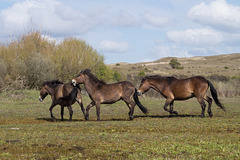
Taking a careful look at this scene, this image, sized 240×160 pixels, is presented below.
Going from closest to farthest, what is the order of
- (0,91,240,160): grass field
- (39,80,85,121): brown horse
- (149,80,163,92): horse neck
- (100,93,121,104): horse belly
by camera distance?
(0,91,240,160): grass field
(100,93,121,104): horse belly
(39,80,85,121): brown horse
(149,80,163,92): horse neck

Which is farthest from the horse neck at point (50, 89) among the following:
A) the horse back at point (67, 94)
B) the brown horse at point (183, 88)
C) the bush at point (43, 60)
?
the bush at point (43, 60)

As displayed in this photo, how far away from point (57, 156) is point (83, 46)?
37730 millimetres

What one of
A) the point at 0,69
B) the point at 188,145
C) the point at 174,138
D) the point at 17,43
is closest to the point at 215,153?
the point at 188,145

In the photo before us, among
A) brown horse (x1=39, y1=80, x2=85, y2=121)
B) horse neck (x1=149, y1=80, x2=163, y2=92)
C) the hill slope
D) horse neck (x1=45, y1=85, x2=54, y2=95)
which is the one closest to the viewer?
brown horse (x1=39, y1=80, x2=85, y2=121)

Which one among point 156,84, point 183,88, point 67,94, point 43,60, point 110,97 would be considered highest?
point 43,60

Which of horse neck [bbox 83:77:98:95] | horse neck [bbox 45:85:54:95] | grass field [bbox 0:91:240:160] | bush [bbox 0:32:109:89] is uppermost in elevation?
bush [bbox 0:32:109:89]

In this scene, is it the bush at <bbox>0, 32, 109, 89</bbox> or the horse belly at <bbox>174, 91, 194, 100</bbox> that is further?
the bush at <bbox>0, 32, 109, 89</bbox>

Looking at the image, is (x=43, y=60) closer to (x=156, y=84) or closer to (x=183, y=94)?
(x=156, y=84)

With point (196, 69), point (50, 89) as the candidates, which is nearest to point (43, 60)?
point (50, 89)

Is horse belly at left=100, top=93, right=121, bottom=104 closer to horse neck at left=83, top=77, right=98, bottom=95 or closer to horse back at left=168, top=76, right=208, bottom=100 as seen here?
→ horse neck at left=83, top=77, right=98, bottom=95

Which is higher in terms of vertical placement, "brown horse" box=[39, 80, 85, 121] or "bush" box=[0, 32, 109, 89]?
"bush" box=[0, 32, 109, 89]

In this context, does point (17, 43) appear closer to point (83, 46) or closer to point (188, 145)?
point (83, 46)

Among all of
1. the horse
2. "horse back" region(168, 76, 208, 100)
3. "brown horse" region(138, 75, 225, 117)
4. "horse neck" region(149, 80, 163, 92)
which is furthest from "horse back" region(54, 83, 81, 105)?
"horse back" region(168, 76, 208, 100)

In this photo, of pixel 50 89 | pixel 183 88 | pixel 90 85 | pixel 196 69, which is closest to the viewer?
pixel 90 85
